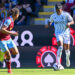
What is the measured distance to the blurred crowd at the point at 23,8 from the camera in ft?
50.6

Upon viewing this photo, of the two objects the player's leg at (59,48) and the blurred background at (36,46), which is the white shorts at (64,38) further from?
the blurred background at (36,46)

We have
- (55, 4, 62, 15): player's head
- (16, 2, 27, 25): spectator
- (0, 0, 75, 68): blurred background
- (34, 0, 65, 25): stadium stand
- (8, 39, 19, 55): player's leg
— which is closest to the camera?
(8, 39, 19, 55): player's leg

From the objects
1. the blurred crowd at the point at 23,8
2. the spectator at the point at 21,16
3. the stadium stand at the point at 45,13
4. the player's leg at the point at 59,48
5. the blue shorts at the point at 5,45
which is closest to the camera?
the blue shorts at the point at 5,45

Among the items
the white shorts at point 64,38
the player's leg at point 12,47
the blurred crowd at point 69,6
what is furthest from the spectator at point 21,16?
the player's leg at point 12,47

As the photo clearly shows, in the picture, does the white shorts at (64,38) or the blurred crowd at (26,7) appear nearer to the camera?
the white shorts at (64,38)

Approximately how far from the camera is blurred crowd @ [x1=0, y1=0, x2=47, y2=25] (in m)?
15.4

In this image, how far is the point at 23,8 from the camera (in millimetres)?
15711

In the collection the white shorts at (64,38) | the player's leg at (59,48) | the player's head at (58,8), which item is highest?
the player's head at (58,8)

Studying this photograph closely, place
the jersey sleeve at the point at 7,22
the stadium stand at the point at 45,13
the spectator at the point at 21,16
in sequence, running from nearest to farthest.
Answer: the jersey sleeve at the point at 7,22, the spectator at the point at 21,16, the stadium stand at the point at 45,13

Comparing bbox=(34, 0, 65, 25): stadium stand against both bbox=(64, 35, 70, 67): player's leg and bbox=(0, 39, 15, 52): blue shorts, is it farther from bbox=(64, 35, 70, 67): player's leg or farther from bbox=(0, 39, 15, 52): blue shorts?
bbox=(0, 39, 15, 52): blue shorts

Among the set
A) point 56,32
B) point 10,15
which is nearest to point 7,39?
point 10,15

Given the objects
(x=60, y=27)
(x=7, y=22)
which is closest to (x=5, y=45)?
(x=7, y=22)

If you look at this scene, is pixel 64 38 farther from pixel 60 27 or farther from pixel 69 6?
pixel 69 6

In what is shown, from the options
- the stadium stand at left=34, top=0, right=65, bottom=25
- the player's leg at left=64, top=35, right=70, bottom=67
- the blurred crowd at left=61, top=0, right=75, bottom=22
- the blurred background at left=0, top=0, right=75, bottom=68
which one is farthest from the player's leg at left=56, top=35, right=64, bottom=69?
the stadium stand at left=34, top=0, right=65, bottom=25
